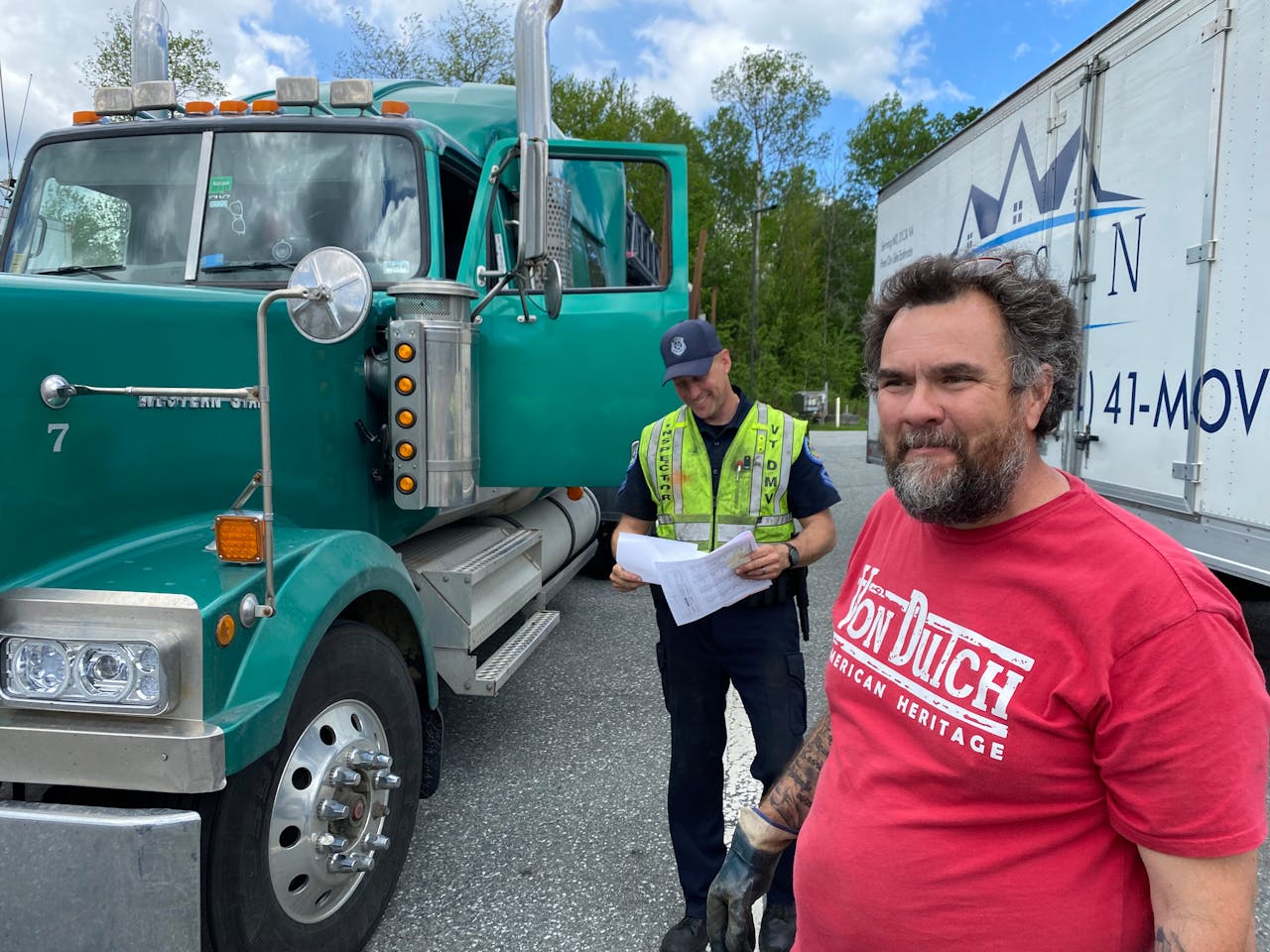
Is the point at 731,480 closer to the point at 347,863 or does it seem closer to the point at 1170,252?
the point at 347,863

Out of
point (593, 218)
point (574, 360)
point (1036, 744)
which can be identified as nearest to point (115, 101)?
point (574, 360)

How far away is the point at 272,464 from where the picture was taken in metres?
2.65

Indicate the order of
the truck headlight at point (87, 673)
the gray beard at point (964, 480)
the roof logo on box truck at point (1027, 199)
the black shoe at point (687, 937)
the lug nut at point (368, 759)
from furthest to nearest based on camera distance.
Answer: the roof logo on box truck at point (1027, 199)
the black shoe at point (687, 937)
the lug nut at point (368, 759)
the truck headlight at point (87, 673)
the gray beard at point (964, 480)

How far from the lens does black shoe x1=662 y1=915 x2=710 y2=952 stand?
258cm

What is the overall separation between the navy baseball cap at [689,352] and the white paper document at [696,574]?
51 cm

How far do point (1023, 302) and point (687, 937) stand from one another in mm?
2083

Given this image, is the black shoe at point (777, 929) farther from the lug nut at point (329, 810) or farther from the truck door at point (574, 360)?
the truck door at point (574, 360)

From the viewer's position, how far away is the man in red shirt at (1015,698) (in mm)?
1052

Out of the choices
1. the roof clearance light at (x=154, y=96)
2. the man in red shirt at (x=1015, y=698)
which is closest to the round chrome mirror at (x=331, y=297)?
the man in red shirt at (x=1015, y=698)

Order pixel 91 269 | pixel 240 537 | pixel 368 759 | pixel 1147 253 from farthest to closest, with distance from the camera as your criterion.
Answer: pixel 1147 253, pixel 91 269, pixel 368 759, pixel 240 537

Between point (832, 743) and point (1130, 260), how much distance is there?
159 inches

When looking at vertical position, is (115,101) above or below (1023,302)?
above

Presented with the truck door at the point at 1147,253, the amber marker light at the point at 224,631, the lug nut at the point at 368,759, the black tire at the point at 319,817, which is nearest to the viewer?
the amber marker light at the point at 224,631

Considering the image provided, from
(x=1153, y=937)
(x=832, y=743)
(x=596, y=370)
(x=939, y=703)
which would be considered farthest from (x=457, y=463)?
(x=1153, y=937)
